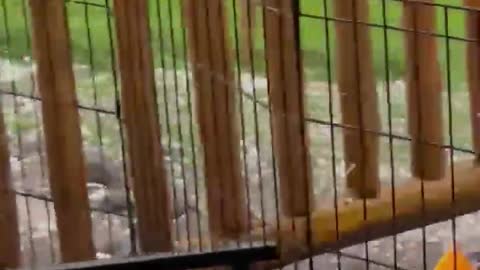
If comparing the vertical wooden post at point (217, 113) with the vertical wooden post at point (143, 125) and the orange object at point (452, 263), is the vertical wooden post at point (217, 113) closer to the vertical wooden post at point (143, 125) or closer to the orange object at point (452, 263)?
the vertical wooden post at point (143, 125)

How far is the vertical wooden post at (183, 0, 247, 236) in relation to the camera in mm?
1711

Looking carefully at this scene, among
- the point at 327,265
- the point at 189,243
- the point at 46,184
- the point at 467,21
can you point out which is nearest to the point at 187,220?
the point at 189,243

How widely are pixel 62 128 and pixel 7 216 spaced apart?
212 millimetres

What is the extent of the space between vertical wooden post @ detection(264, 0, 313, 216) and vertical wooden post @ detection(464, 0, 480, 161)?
29 centimetres

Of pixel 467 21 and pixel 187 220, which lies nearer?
pixel 467 21

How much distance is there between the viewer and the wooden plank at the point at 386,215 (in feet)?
5.62

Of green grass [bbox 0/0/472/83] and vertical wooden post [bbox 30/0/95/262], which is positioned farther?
green grass [bbox 0/0/472/83]

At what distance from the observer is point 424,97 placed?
1756 mm

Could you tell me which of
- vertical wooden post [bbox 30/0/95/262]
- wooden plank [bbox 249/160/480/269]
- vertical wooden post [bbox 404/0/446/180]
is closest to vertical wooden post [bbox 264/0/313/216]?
wooden plank [bbox 249/160/480/269]

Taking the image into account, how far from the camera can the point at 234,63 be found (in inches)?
69.9

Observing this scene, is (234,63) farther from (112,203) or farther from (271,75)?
(112,203)

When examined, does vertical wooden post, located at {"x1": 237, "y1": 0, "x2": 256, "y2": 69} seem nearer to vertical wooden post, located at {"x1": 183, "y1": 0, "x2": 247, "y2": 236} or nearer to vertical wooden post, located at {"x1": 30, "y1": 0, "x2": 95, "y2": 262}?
vertical wooden post, located at {"x1": 183, "y1": 0, "x2": 247, "y2": 236}

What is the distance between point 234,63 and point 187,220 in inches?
12.2

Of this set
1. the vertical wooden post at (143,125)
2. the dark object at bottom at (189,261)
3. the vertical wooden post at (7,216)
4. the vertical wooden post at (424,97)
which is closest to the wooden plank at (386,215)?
the vertical wooden post at (424,97)
